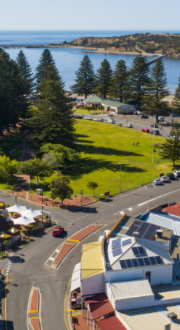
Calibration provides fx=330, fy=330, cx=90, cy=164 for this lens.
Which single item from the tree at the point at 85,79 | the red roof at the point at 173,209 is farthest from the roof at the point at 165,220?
the tree at the point at 85,79

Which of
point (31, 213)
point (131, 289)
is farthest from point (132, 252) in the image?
point (31, 213)

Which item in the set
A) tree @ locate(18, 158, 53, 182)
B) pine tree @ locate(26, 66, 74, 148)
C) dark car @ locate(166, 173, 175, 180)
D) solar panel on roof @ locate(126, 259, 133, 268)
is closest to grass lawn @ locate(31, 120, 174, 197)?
tree @ locate(18, 158, 53, 182)

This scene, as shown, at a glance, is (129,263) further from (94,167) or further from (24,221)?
(94,167)

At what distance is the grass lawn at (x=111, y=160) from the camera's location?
6694 cm

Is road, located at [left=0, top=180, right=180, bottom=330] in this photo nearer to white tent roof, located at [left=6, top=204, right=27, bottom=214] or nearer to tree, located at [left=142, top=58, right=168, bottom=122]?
white tent roof, located at [left=6, top=204, right=27, bottom=214]

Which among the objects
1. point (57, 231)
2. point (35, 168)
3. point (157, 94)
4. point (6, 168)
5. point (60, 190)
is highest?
point (157, 94)

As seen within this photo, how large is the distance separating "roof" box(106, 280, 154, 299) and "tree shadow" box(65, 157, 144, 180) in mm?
40099

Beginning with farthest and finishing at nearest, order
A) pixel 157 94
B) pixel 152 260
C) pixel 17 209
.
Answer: pixel 157 94, pixel 17 209, pixel 152 260

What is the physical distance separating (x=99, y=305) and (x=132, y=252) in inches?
232

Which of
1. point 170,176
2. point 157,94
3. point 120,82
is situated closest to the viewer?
point 170,176

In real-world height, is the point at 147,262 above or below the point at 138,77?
below

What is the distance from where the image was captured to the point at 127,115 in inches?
4865

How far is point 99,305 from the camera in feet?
98.4

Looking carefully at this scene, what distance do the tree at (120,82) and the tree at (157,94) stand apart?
50.2 ft
